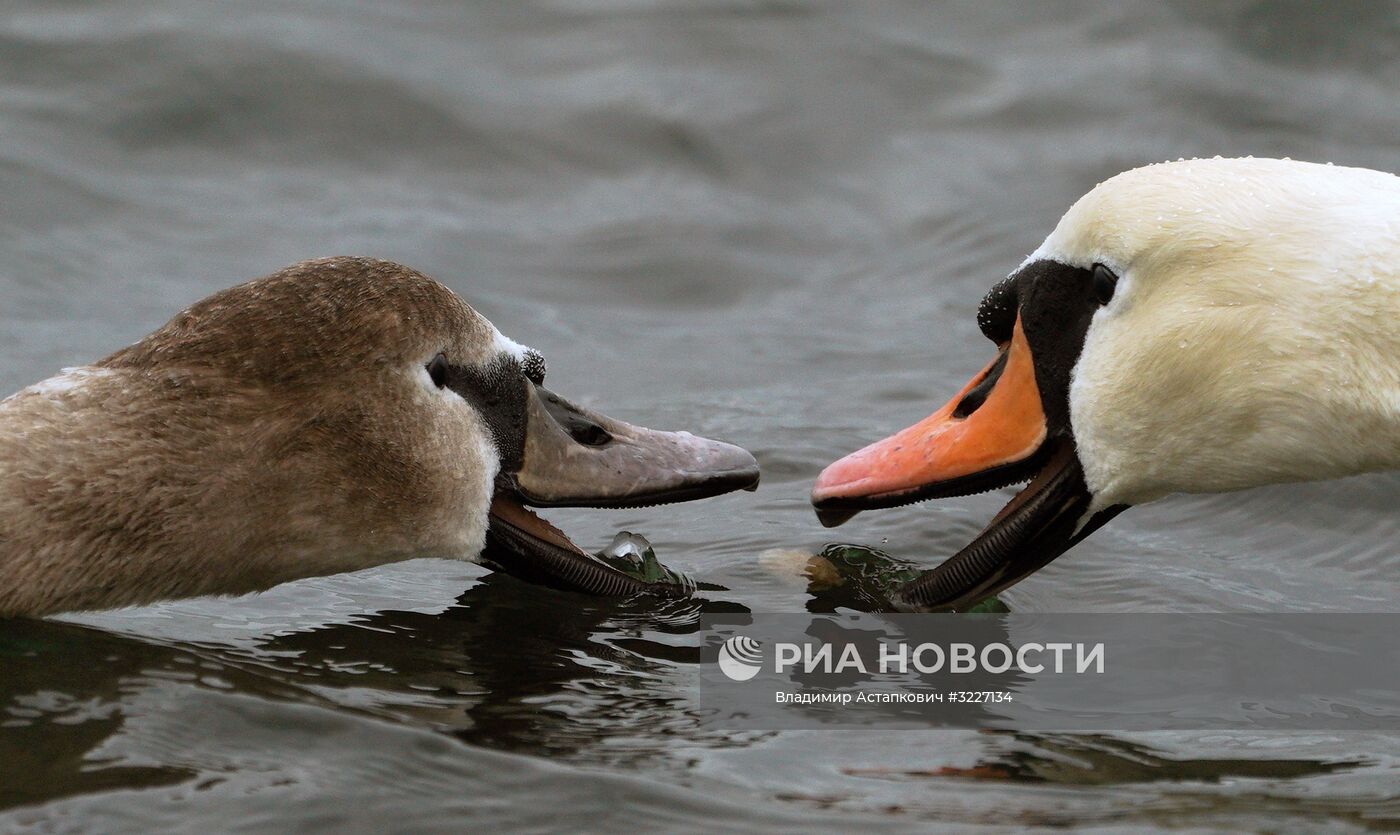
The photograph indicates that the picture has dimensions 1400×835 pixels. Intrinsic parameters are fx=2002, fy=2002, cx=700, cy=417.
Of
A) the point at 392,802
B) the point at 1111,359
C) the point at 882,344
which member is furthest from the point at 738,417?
the point at 392,802

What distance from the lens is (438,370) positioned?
579 cm

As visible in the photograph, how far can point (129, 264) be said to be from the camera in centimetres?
1013

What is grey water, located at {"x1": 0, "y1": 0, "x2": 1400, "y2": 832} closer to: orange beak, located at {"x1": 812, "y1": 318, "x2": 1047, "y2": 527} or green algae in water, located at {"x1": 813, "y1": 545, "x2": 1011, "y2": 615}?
green algae in water, located at {"x1": 813, "y1": 545, "x2": 1011, "y2": 615}

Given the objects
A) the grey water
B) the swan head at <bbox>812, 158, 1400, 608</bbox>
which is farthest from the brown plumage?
the swan head at <bbox>812, 158, 1400, 608</bbox>

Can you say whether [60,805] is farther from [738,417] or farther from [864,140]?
[864,140]

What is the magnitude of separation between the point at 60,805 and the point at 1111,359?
10.1 feet

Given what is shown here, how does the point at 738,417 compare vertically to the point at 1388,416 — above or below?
above

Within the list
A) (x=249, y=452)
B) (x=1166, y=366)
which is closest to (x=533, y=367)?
(x=249, y=452)

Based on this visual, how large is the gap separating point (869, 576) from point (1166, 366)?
1.42 metres

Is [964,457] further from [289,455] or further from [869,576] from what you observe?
[289,455]

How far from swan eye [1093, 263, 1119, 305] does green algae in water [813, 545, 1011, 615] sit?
3.50ft

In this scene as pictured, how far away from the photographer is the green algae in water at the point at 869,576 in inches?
249

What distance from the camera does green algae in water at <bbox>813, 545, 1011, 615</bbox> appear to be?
249 inches

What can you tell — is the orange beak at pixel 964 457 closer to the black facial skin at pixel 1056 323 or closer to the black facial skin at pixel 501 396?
the black facial skin at pixel 1056 323
